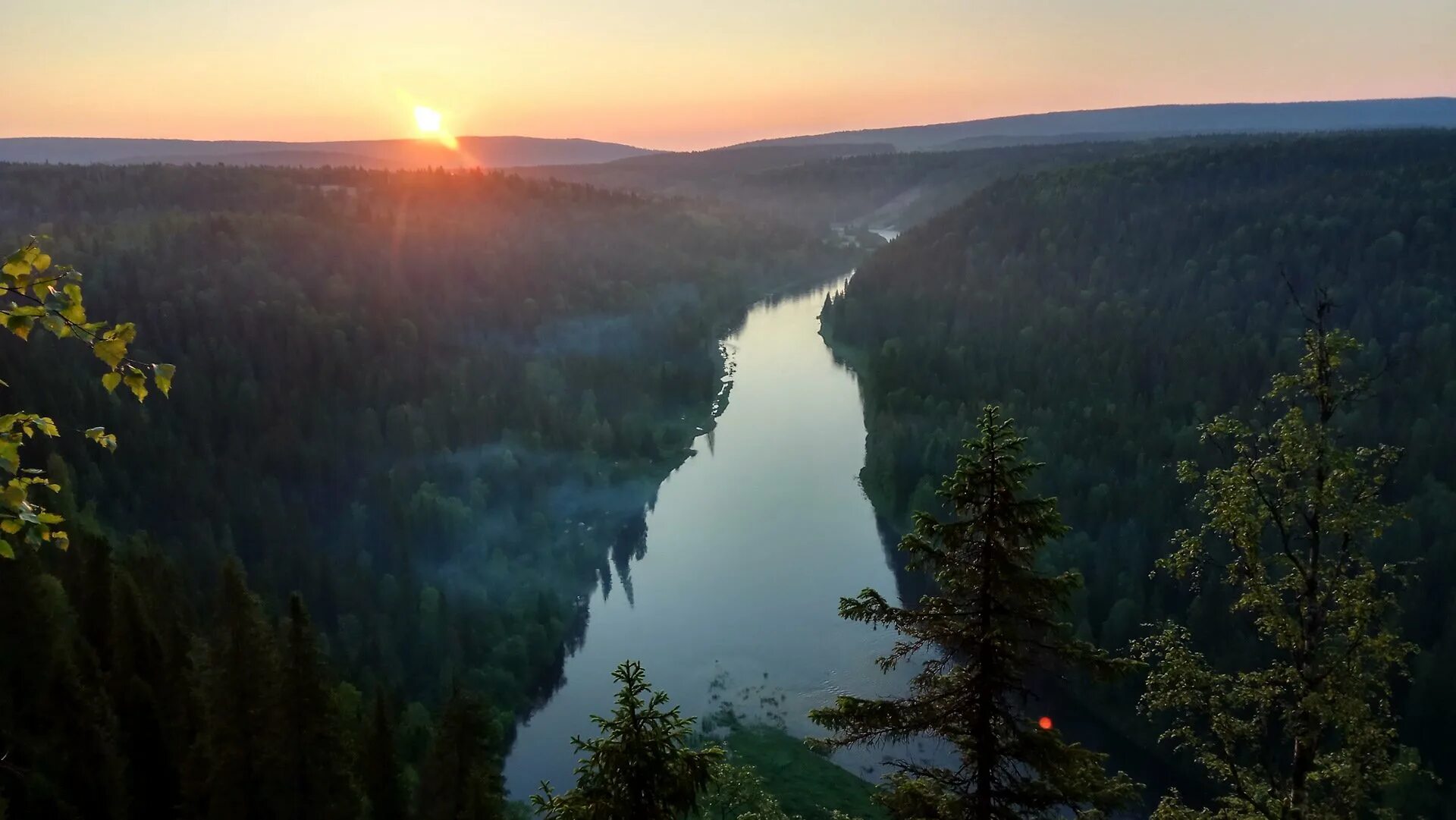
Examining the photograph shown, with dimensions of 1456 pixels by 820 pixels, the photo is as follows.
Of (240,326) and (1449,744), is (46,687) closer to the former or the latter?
(1449,744)

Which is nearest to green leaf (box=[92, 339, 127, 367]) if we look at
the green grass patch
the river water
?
the river water

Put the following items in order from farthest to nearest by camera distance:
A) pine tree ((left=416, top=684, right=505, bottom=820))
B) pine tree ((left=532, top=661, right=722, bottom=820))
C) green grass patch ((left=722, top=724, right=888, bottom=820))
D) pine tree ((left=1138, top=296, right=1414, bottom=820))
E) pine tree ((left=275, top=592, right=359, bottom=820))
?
green grass patch ((left=722, top=724, right=888, bottom=820)) < pine tree ((left=416, top=684, right=505, bottom=820)) < pine tree ((left=275, top=592, right=359, bottom=820)) < pine tree ((left=1138, top=296, right=1414, bottom=820)) < pine tree ((left=532, top=661, right=722, bottom=820))

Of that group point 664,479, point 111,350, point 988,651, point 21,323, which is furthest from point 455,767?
point 664,479

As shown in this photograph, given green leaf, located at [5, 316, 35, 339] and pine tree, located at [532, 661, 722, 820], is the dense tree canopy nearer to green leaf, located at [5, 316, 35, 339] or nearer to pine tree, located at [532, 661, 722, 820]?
pine tree, located at [532, 661, 722, 820]

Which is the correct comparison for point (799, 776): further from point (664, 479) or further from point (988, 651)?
point (664, 479)

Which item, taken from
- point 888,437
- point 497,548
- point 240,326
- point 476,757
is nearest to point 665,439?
point 888,437

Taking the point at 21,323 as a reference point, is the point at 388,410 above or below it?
below
